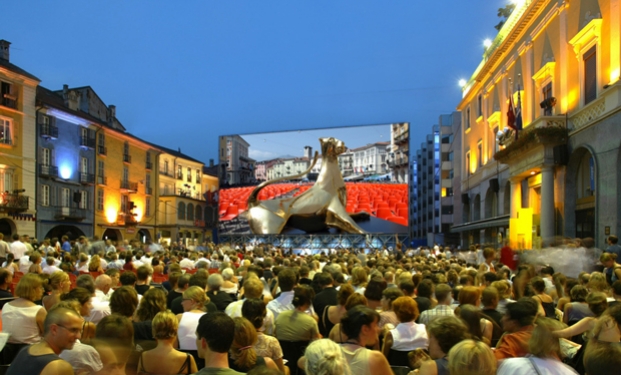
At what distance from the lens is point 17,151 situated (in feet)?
97.5

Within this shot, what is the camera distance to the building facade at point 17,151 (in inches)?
1127

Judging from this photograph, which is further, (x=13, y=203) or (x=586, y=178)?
(x=13, y=203)

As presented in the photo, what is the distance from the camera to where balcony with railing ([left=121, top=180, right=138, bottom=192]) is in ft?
135

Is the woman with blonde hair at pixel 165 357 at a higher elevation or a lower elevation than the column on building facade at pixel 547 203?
lower

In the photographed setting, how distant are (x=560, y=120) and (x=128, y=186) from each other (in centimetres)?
3156

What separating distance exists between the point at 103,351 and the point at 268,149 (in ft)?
143

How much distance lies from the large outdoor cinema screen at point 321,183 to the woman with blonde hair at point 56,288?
93.0 feet

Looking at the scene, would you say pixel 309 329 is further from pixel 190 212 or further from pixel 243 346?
pixel 190 212

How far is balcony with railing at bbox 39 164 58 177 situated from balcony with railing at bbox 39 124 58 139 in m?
1.69

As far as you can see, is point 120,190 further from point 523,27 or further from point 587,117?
point 587,117

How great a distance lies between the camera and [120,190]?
4091cm

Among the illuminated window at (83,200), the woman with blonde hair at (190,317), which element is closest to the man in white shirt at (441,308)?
the woman with blonde hair at (190,317)

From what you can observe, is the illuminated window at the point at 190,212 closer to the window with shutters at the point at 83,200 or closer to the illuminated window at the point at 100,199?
the illuminated window at the point at 100,199

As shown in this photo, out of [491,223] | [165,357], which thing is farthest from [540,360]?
[491,223]
